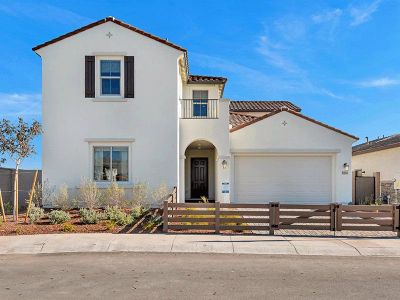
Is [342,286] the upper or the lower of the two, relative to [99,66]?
lower

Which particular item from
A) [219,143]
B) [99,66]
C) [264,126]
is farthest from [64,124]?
[264,126]

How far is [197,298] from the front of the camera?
19.3ft

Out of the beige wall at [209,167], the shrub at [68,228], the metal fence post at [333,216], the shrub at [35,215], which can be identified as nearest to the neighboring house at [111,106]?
the shrub at [35,215]

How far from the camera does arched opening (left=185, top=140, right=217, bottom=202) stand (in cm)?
2055

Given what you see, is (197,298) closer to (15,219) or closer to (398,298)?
(398,298)

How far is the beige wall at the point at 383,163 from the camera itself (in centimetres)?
1933

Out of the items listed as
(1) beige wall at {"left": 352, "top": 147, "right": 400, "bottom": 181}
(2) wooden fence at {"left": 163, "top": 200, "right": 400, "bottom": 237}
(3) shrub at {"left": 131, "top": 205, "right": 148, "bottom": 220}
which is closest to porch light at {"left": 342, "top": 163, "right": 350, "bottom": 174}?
(1) beige wall at {"left": 352, "top": 147, "right": 400, "bottom": 181}

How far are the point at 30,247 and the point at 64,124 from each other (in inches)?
275

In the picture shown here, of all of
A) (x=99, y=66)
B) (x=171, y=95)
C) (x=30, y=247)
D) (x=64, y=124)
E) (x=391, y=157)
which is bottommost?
(x=30, y=247)

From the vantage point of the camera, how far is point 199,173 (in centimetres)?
2081

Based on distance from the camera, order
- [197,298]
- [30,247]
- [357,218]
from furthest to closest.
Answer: [357,218] < [30,247] < [197,298]

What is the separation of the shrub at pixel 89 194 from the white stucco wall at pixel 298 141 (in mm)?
6610

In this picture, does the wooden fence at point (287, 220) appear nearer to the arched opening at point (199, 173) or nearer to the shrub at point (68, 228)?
the shrub at point (68, 228)

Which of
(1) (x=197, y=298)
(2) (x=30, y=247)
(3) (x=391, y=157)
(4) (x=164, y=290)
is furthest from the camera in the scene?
(3) (x=391, y=157)
